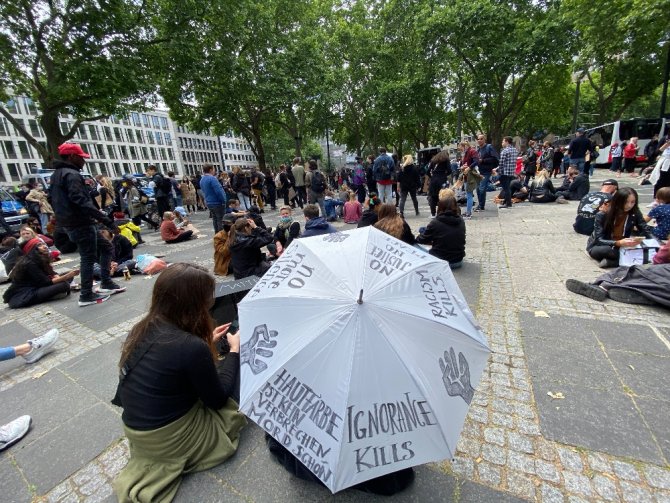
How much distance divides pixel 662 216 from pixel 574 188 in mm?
6749

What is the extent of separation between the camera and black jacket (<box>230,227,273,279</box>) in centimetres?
502

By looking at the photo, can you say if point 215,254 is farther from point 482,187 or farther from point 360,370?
point 482,187

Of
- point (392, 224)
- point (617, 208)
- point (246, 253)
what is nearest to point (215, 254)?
point (246, 253)

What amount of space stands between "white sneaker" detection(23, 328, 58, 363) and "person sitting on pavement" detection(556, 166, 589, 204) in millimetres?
12471

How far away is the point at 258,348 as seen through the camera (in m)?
1.57

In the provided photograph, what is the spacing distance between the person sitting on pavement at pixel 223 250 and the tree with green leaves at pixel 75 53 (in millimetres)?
9949

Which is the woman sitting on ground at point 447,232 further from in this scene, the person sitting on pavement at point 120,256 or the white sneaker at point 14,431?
the person sitting on pavement at point 120,256

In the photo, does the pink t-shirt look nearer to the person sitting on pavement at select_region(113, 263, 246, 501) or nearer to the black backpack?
the black backpack

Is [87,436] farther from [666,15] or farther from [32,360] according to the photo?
[666,15]

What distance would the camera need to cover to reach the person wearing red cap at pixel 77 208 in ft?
14.9

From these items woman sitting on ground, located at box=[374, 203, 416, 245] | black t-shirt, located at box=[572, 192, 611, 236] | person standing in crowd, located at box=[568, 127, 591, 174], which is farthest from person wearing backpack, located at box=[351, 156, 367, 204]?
woman sitting on ground, located at box=[374, 203, 416, 245]

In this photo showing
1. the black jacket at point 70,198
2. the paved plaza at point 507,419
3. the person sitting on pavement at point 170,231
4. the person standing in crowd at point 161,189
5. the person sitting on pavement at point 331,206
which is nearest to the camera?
the paved plaza at point 507,419

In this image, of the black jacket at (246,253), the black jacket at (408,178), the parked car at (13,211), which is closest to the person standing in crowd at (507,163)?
the black jacket at (408,178)

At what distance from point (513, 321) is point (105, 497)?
391 centimetres
